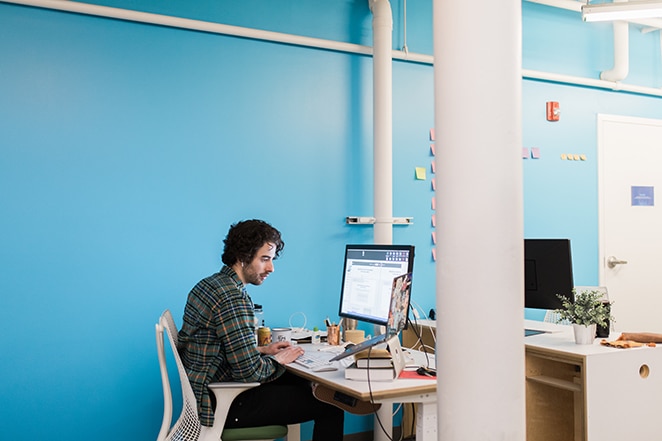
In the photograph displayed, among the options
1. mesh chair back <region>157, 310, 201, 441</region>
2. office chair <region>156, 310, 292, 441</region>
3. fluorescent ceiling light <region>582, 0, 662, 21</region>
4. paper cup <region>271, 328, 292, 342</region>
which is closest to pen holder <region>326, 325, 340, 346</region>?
paper cup <region>271, 328, 292, 342</region>

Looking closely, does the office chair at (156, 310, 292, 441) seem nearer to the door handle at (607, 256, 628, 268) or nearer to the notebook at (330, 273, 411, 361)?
the notebook at (330, 273, 411, 361)

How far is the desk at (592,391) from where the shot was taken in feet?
9.01

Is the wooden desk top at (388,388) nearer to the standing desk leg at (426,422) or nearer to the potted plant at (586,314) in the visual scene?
the standing desk leg at (426,422)

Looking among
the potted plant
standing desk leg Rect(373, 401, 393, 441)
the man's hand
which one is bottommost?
standing desk leg Rect(373, 401, 393, 441)

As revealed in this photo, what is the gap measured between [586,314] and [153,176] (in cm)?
229

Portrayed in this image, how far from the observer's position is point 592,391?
274cm

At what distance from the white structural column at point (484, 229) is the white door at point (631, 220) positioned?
11.5 ft

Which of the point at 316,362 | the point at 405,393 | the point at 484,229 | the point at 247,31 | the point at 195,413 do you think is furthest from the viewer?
the point at 247,31

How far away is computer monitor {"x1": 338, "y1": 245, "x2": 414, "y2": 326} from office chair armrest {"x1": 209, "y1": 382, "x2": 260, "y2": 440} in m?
0.65

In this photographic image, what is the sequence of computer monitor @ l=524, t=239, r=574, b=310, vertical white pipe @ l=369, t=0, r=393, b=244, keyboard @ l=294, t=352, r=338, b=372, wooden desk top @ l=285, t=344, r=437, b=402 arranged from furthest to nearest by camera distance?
vertical white pipe @ l=369, t=0, r=393, b=244 < computer monitor @ l=524, t=239, r=574, b=310 < keyboard @ l=294, t=352, r=338, b=372 < wooden desk top @ l=285, t=344, r=437, b=402

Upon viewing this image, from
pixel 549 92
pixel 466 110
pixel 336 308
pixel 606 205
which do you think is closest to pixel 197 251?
pixel 336 308

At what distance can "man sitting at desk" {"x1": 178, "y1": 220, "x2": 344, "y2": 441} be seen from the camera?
8.32 feet

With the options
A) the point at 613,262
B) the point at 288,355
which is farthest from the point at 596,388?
the point at 613,262

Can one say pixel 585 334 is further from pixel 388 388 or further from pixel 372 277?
pixel 388 388
